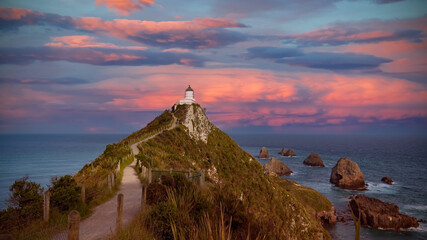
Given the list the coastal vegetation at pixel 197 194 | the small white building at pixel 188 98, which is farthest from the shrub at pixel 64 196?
the small white building at pixel 188 98

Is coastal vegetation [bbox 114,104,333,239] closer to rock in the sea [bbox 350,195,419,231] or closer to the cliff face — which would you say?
the cliff face

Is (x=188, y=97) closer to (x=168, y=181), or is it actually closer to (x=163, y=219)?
(x=168, y=181)

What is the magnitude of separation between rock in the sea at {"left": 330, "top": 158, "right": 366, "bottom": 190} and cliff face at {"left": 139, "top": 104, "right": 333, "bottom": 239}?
25.6 metres

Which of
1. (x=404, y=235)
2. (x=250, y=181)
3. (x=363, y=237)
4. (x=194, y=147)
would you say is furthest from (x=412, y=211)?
(x=194, y=147)

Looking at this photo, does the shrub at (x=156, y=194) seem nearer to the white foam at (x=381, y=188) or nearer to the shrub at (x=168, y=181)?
the shrub at (x=168, y=181)

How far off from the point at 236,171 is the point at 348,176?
4172cm

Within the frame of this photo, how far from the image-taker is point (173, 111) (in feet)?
285

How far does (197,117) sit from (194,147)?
18448mm

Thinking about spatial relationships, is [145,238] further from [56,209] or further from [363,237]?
[363,237]

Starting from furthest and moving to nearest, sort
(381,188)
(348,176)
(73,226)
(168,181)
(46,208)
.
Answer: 1. (348,176)
2. (381,188)
3. (168,181)
4. (46,208)
5. (73,226)

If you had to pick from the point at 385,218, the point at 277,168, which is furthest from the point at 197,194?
the point at 277,168

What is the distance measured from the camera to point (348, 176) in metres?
84.6

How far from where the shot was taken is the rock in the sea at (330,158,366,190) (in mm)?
83688

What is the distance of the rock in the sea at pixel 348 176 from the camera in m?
83.7
